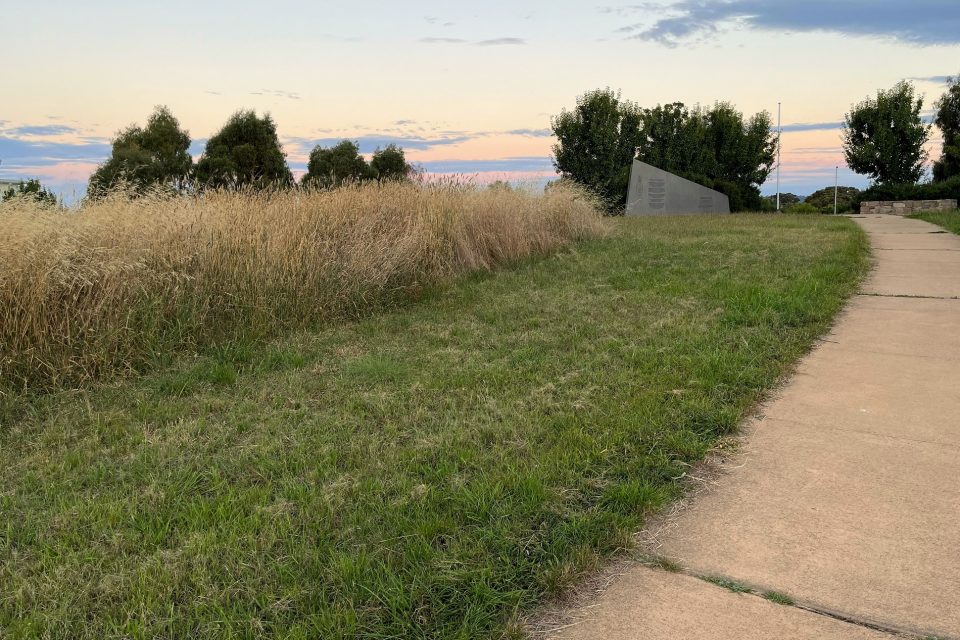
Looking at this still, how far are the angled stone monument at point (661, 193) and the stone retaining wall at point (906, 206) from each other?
249 inches

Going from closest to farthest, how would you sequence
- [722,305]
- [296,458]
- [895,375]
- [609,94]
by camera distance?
1. [296,458]
2. [895,375]
3. [722,305]
4. [609,94]

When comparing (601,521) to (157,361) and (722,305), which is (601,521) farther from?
(722,305)

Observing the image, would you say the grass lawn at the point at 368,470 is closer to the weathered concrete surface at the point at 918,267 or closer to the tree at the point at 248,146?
the weathered concrete surface at the point at 918,267

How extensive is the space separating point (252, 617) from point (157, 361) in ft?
12.0

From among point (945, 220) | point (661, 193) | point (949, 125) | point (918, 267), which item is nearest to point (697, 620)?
point (918, 267)

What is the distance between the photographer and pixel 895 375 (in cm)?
464

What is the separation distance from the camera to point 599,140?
32094mm

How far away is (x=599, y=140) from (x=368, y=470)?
3076 centimetres

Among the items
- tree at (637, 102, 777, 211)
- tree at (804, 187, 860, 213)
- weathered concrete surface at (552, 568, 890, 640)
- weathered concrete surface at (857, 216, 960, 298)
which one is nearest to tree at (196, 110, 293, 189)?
tree at (637, 102, 777, 211)

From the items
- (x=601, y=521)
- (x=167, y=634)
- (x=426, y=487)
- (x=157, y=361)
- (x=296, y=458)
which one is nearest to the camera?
(x=167, y=634)

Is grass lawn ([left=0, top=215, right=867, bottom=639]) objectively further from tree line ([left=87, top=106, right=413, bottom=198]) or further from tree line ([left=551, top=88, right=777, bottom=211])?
tree line ([left=551, top=88, right=777, bottom=211])

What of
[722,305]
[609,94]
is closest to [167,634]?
[722,305]

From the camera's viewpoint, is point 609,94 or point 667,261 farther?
point 609,94

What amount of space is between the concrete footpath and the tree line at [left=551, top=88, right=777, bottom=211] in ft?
94.2
